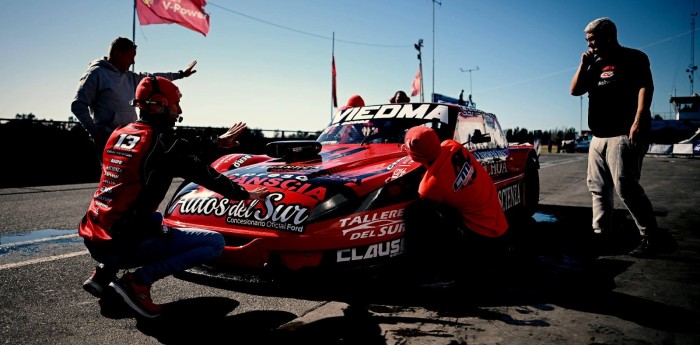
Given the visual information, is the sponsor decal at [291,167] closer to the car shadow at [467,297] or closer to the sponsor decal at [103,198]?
the car shadow at [467,297]

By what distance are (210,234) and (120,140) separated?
2.36 ft

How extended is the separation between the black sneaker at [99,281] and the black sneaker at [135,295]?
236mm

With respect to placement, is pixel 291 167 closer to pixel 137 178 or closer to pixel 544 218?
pixel 137 178

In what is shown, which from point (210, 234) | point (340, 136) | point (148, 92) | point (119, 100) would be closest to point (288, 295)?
point (210, 234)

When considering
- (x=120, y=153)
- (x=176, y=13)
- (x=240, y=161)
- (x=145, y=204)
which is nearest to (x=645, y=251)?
(x=240, y=161)

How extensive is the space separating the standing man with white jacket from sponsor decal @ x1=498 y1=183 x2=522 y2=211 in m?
3.61

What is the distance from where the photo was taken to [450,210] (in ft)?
8.95

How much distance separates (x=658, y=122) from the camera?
41.8 metres

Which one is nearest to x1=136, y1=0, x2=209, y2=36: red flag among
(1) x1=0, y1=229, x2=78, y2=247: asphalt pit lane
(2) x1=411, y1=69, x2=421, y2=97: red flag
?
(1) x1=0, y1=229, x2=78, y2=247: asphalt pit lane

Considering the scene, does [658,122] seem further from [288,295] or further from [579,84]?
[288,295]

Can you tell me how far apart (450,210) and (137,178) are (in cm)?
187

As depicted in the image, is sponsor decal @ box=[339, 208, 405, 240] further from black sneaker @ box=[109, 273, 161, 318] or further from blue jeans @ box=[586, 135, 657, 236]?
blue jeans @ box=[586, 135, 657, 236]

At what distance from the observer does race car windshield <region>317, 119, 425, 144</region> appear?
4.15 metres

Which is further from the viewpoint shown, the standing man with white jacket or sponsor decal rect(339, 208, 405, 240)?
the standing man with white jacket
